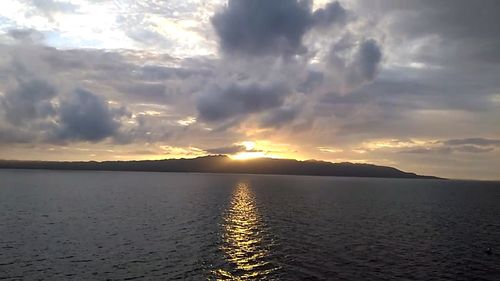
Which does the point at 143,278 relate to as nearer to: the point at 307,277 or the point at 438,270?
the point at 307,277

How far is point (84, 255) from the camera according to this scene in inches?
2441

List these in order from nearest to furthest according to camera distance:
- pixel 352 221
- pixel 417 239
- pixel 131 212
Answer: pixel 417 239, pixel 352 221, pixel 131 212

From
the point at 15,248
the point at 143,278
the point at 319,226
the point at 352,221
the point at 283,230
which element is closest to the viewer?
the point at 143,278

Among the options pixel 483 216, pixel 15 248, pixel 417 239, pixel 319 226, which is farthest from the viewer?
pixel 483 216

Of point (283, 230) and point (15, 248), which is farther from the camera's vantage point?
point (283, 230)

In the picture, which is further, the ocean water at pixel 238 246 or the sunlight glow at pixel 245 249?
the ocean water at pixel 238 246

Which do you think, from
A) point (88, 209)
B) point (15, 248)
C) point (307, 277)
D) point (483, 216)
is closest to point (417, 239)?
point (307, 277)

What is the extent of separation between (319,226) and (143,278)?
54.6 meters

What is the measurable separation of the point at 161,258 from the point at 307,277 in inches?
905

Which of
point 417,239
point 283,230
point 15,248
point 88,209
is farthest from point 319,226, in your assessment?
point 88,209

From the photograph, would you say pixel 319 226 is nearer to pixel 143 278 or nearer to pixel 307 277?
pixel 307 277

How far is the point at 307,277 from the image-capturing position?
175ft

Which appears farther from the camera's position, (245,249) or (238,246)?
(238,246)

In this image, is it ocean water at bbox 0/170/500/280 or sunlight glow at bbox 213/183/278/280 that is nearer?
sunlight glow at bbox 213/183/278/280
